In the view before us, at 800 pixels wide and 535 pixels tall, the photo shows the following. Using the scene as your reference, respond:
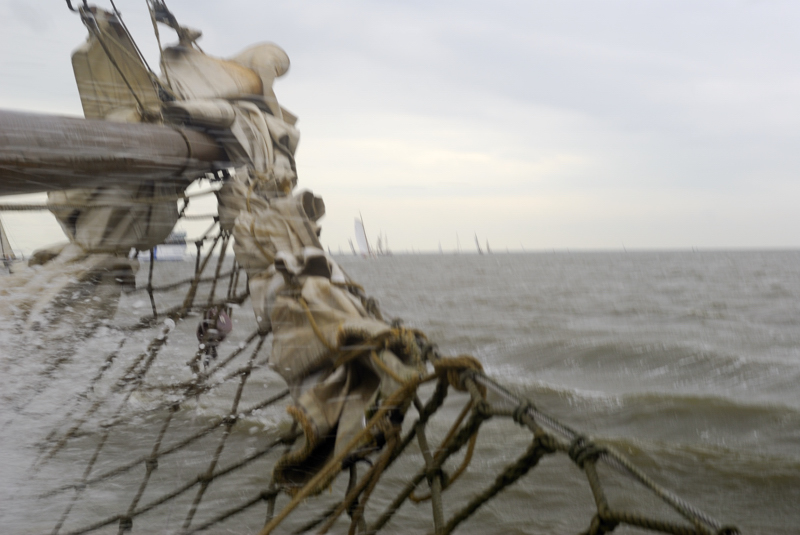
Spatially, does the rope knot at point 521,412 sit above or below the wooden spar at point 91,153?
below

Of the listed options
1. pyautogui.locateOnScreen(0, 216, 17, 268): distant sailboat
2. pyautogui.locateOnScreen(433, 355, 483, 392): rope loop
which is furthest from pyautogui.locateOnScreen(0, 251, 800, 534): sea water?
pyautogui.locateOnScreen(433, 355, 483, 392): rope loop

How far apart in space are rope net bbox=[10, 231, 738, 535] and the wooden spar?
0.57 metres

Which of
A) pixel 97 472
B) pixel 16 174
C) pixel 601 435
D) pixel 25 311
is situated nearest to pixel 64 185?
pixel 16 174

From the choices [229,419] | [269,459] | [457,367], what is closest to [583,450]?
[457,367]

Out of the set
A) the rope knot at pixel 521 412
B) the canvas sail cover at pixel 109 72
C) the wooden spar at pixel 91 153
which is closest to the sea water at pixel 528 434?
the wooden spar at pixel 91 153

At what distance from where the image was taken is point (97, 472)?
179 inches

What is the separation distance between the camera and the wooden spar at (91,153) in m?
2.31

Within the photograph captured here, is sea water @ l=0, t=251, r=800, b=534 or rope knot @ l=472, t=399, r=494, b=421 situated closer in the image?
rope knot @ l=472, t=399, r=494, b=421

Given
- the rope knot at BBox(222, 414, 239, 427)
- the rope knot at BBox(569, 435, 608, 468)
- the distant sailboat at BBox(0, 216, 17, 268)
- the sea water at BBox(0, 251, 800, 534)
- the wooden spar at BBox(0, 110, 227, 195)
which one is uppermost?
the wooden spar at BBox(0, 110, 227, 195)

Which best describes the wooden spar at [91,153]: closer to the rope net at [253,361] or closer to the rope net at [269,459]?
the rope net at [253,361]

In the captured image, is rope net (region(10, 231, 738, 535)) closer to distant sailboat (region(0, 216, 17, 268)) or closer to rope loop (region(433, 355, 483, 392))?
rope loop (region(433, 355, 483, 392))

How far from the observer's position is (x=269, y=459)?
5094mm

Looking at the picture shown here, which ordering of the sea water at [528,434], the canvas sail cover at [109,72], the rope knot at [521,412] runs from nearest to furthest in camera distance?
the rope knot at [521,412] < the canvas sail cover at [109,72] < the sea water at [528,434]

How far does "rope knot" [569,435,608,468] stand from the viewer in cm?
139
